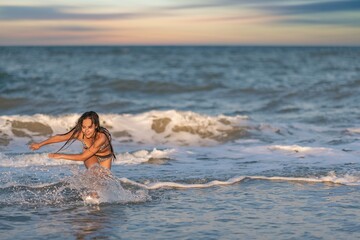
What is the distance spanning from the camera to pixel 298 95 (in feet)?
78.2

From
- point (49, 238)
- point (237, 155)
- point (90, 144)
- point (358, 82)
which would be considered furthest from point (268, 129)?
point (358, 82)

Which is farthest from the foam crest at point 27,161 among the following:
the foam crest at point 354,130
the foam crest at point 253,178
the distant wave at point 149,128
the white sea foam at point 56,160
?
the foam crest at point 354,130

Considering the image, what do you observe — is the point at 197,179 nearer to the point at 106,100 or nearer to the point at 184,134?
the point at 184,134

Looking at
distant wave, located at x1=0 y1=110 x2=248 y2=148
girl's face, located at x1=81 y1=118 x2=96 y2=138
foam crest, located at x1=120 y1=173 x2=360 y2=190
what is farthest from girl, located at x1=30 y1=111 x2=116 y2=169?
distant wave, located at x1=0 y1=110 x2=248 y2=148

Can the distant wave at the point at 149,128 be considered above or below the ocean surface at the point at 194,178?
above

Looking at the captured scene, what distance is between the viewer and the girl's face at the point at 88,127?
24.9 feet

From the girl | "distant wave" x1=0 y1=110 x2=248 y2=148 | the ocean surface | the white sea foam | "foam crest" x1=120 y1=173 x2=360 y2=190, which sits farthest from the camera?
"distant wave" x1=0 y1=110 x2=248 y2=148

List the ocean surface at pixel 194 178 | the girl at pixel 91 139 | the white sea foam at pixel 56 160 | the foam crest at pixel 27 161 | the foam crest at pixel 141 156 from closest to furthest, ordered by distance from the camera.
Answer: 1. the ocean surface at pixel 194 178
2. the girl at pixel 91 139
3. the foam crest at pixel 27 161
4. the white sea foam at pixel 56 160
5. the foam crest at pixel 141 156

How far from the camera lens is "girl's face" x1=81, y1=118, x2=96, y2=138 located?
7.60m

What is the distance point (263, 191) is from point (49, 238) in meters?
3.13

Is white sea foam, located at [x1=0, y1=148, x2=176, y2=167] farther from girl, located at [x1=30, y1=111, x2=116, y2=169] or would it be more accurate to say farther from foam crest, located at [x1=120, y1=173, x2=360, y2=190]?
girl, located at [x1=30, y1=111, x2=116, y2=169]

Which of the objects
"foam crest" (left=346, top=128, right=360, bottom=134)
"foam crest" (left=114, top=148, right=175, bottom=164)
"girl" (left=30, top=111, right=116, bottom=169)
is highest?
"girl" (left=30, top=111, right=116, bottom=169)

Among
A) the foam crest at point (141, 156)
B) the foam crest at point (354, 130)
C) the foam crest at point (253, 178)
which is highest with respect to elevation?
the foam crest at point (354, 130)

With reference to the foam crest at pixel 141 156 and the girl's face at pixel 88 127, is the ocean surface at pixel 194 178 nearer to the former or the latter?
the foam crest at pixel 141 156
